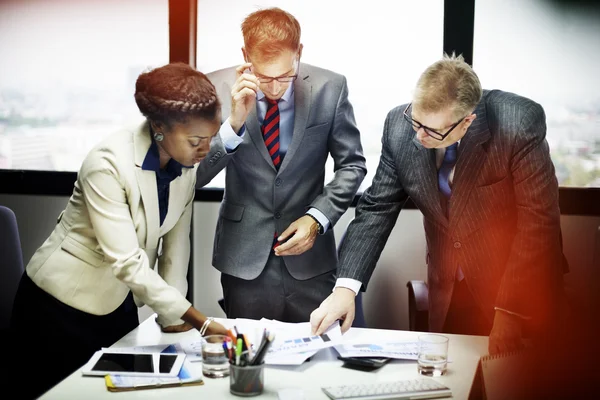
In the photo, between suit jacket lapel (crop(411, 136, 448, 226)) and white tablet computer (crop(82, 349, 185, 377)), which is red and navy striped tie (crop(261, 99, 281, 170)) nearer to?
suit jacket lapel (crop(411, 136, 448, 226))

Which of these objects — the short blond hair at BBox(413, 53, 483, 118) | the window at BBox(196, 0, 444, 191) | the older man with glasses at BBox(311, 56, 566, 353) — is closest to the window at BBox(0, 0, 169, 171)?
the window at BBox(196, 0, 444, 191)

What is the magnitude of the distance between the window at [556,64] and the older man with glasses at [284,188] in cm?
131

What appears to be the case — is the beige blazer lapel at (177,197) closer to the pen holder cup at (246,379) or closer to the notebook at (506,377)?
the pen holder cup at (246,379)

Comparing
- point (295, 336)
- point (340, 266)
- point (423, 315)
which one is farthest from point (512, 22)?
point (295, 336)

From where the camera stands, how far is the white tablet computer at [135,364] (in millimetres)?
1870

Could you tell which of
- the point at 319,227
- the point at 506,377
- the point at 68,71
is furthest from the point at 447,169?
the point at 68,71

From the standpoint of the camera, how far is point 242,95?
8.25 ft

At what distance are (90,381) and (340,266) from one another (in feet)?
3.07

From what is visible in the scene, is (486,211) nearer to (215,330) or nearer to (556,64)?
(215,330)

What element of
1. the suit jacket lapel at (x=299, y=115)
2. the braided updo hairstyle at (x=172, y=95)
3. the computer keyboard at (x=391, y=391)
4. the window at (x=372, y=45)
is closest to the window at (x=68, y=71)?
the window at (x=372, y=45)

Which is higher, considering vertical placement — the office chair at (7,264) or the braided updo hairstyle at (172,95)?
the braided updo hairstyle at (172,95)

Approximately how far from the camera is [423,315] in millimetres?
2914

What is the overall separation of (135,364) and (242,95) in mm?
1032

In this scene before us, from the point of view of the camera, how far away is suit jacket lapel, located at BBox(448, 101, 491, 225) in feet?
7.75
